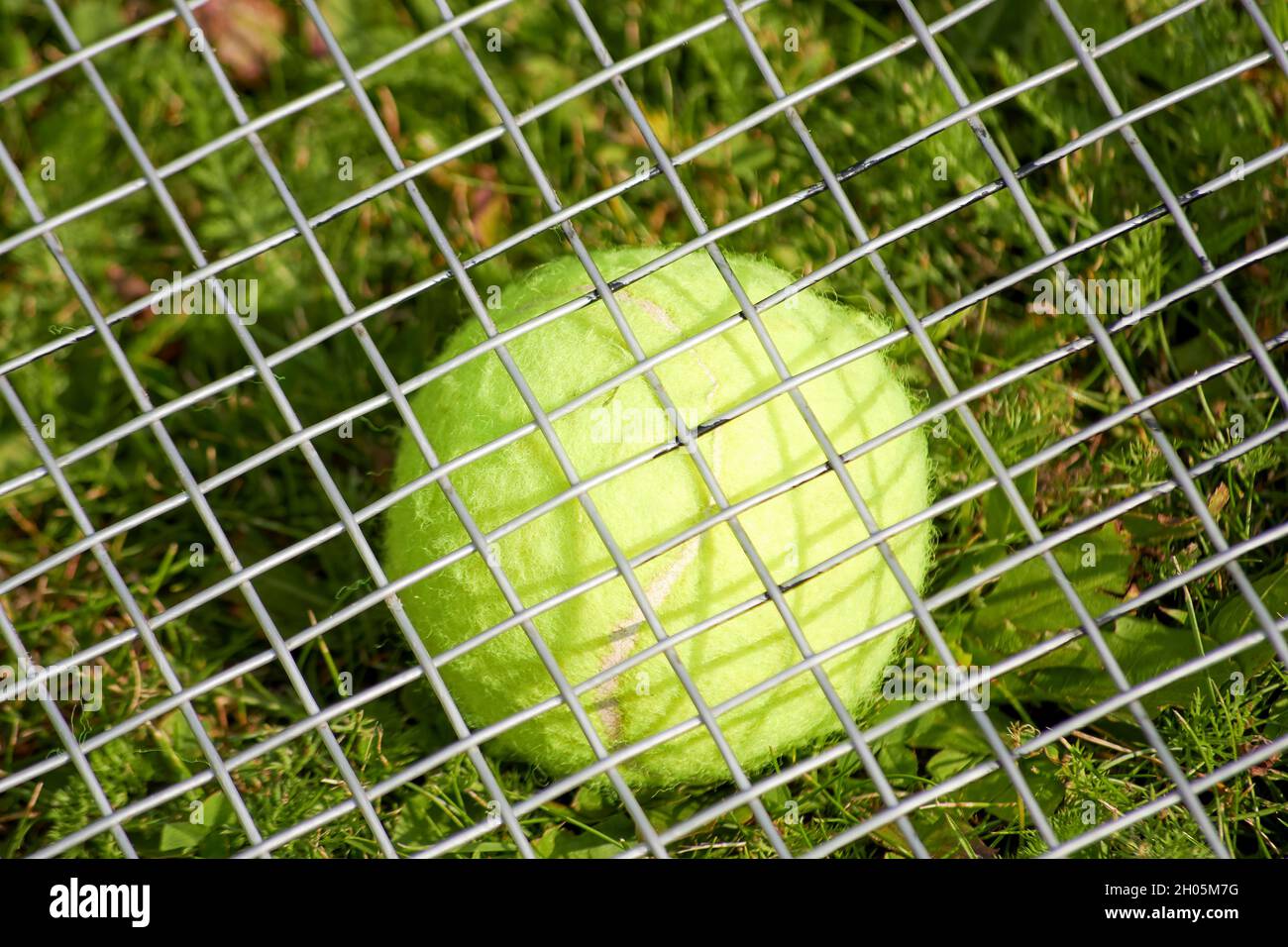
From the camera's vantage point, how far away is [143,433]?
2129 mm

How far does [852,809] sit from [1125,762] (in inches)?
16.7

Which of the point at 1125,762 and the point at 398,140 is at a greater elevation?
the point at 398,140

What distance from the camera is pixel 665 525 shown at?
1.40 meters

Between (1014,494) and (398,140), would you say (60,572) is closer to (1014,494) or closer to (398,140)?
(398,140)

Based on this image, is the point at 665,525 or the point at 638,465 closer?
the point at 638,465

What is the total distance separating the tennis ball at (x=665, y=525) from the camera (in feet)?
4.63

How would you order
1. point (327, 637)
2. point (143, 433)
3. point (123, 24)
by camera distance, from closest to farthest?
point (327, 637) → point (143, 433) → point (123, 24)

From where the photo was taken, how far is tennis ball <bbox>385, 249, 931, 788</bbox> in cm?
141

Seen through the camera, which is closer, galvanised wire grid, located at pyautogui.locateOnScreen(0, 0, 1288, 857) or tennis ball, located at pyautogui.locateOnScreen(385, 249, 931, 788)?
galvanised wire grid, located at pyautogui.locateOnScreen(0, 0, 1288, 857)

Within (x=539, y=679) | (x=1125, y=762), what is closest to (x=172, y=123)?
(x=539, y=679)

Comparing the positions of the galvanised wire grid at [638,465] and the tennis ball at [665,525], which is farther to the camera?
the tennis ball at [665,525]
